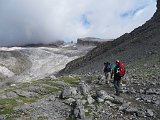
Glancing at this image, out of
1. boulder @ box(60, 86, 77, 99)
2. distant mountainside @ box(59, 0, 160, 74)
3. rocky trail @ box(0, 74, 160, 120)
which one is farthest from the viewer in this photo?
distant mountainside @ box(59, 0, 160, 74)

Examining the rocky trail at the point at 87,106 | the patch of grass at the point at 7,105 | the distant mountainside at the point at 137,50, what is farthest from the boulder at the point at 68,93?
the distant mountainside at the point at 137,50

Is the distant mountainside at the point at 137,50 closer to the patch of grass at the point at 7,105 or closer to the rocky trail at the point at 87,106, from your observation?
the rocky trail at the point at 87,106

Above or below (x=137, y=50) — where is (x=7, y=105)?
below

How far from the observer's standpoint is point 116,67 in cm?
2841

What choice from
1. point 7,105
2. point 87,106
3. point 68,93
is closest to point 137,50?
point 68,93

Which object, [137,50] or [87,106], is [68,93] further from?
[137,50]

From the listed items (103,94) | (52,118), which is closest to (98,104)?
(103,94)

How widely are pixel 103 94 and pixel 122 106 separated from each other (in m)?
2.56

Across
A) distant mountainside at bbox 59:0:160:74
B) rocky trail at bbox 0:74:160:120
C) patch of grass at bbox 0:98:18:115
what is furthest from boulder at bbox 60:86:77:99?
distant mountainside at bbox 59:0:160:74

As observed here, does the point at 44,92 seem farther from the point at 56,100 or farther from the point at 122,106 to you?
the point at 122,106

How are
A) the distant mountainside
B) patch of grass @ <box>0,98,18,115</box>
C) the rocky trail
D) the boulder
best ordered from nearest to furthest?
1. the rocky trail
2. patch of grass @ <box>0,98,18,115</box>
3. the boulder
4. the distant mountainside

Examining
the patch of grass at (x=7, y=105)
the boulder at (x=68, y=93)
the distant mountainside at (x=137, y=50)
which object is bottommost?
the patch of grass at (x=7, y=105)

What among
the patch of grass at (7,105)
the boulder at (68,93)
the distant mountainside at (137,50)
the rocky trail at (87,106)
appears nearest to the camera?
the rocky trail at (87,106)

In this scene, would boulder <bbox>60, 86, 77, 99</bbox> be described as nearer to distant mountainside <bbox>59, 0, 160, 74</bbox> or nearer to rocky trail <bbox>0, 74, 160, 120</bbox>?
rocky trail <bbox>0, 74, 160, 120</bbox>
